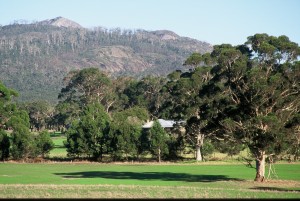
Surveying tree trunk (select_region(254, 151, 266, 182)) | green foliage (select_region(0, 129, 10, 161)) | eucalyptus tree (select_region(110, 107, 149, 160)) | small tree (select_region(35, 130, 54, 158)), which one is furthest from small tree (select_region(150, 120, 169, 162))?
tree trunk (select_region(254, 151, 266, 182))

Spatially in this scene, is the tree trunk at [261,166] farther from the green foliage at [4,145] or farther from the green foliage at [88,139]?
the green foliage at [4,145]

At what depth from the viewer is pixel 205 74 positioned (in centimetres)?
6394

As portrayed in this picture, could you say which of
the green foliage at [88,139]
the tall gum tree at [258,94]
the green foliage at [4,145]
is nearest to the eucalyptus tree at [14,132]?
the green foliage at [4,145]

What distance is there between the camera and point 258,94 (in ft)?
123

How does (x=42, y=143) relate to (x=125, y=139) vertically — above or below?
below

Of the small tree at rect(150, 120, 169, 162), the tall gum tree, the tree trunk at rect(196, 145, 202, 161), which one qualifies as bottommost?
the tree trunk at rect(196, 145, 202, 161)

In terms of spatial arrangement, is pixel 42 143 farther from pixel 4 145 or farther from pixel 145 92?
pixel 145 92

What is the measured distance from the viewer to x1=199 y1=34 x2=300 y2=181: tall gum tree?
37156mm

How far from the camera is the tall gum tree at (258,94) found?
3716 centimetres

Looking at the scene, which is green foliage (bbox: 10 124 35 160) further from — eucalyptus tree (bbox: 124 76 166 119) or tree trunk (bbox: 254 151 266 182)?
eucalyptus tree (bbox: 124 76 166 119)

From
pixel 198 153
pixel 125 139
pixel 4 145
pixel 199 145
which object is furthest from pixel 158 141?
pixel 4 145

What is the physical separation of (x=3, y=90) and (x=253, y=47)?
41.5m

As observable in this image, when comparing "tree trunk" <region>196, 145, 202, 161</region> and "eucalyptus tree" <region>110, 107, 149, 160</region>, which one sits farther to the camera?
"eucalyptus tree" <region>110, 107, 149, 160</region>

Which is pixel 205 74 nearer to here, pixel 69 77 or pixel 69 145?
Result: pixel 69 145
